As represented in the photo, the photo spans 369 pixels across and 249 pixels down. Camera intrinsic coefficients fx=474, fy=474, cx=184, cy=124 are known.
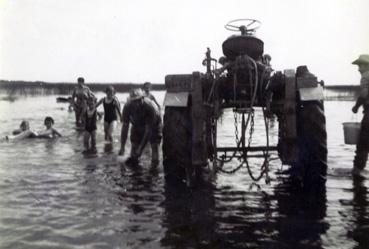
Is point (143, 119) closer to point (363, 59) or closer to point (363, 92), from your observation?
point (363, 92)

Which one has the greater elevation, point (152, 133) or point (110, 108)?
point (110, 108)

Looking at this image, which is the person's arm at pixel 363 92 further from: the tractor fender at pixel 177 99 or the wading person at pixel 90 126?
the wading person at pixel 90 126

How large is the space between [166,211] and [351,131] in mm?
4913

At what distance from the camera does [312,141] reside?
24.9 feet

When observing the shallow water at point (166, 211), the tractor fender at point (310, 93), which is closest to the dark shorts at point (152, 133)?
the shallow water at point (166, 211)

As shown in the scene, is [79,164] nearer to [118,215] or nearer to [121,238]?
[118,215]

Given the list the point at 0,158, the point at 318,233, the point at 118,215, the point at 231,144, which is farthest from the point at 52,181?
the point at 231,144

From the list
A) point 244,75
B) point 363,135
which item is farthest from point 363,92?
point 244,75

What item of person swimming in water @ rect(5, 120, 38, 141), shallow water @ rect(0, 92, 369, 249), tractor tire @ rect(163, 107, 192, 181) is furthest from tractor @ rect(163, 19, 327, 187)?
person swimming in water @ rect(5, 120, 38, 141)

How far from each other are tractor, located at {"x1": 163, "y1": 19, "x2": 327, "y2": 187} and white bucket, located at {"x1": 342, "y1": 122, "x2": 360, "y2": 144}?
2.13 m

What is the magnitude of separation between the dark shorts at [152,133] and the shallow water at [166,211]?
2.28 feet

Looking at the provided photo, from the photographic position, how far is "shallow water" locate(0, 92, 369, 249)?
5559mm

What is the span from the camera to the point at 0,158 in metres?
11.8

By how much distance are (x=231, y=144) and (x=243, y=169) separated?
447 centimetres
